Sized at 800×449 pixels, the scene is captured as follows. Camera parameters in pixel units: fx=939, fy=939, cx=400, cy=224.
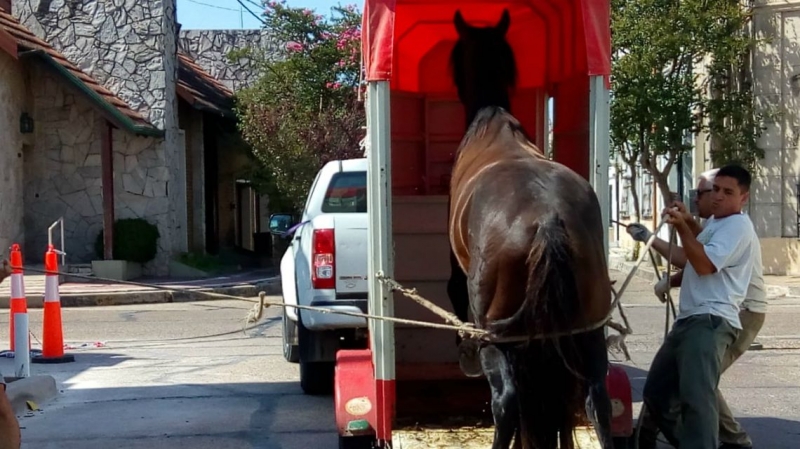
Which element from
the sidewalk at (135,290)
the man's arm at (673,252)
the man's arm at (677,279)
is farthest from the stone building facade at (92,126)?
the man's arm at (673,252)

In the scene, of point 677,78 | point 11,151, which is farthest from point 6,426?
point 677,78

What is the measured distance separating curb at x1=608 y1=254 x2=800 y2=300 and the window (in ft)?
14.7

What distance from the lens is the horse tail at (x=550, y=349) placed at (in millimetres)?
3775

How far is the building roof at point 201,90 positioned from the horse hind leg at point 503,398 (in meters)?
17.4

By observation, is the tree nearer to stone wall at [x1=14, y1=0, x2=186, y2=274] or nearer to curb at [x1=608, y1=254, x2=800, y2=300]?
curb at [x1=608, y1=254, x2=800, y2=300]

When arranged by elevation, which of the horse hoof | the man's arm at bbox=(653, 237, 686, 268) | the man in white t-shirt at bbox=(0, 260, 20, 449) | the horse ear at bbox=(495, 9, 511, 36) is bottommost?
the man in white t-shirt at bbox=(0, 260, 20, 449)

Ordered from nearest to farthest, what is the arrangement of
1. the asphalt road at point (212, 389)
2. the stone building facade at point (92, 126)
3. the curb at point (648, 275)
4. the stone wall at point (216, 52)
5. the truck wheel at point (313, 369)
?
1. the asphalt road at point (212, 389)
2. the truck wheel at point (313, 369)
3. the curb at point (648, 275)
4. the stone building facade at point (92, 126)
5. the stone wall at point (216, 52)

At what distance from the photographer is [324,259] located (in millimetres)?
7375

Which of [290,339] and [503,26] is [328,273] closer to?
[290,339]

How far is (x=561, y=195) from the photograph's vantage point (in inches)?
158

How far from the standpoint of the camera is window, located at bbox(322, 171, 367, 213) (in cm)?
793

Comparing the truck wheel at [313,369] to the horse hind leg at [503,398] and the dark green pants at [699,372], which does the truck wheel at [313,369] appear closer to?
the dark green pants at [699,372]

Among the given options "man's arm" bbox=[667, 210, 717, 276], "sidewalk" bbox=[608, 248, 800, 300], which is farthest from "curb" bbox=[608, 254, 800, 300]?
"man's arm" bbox=[667, 210, 717, 276]

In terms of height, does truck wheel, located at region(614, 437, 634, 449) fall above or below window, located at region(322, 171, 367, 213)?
below
